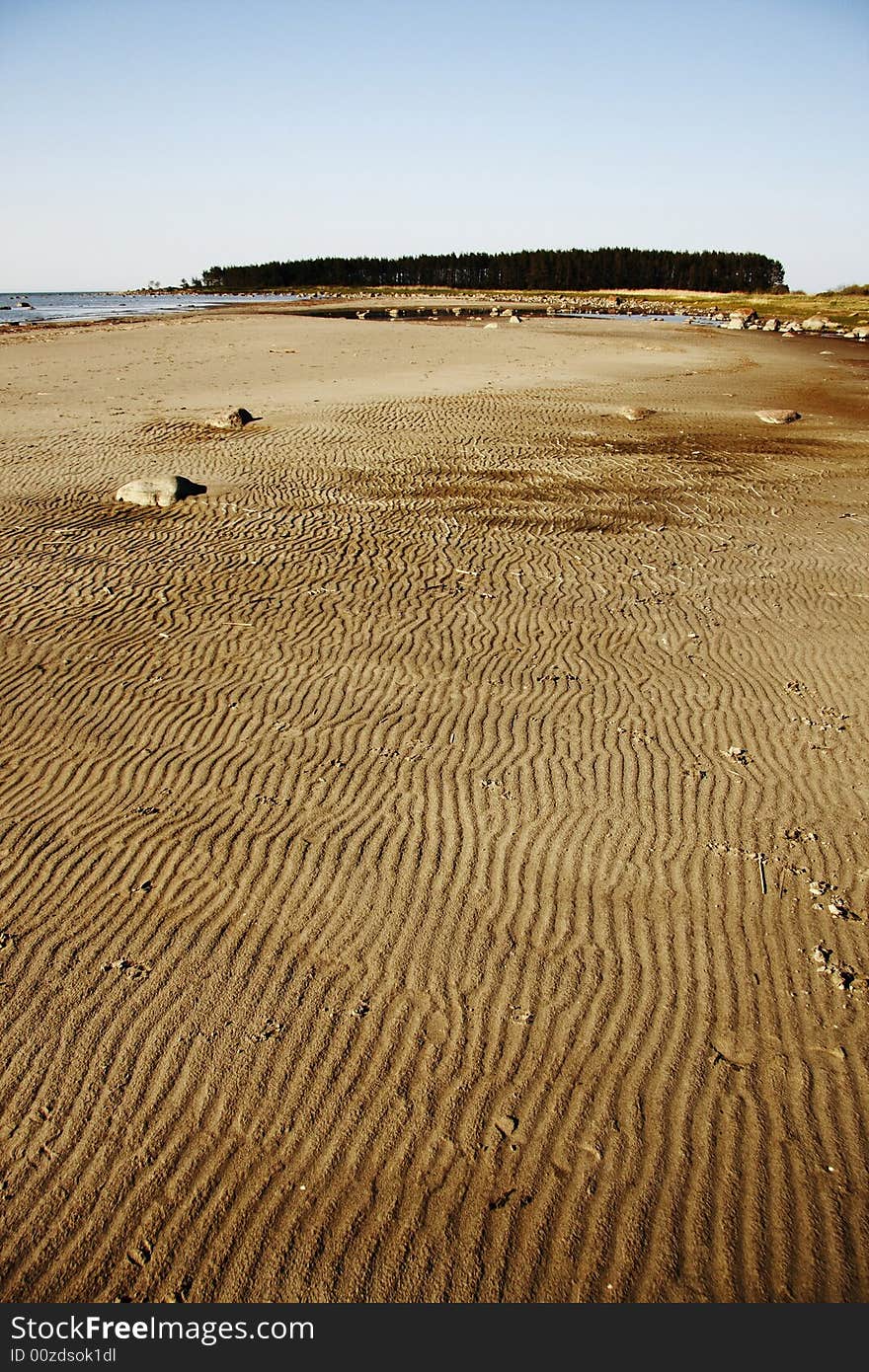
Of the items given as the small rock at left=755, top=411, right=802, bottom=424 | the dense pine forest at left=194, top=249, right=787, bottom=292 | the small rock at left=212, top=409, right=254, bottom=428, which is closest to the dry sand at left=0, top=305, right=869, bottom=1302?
the small rock at left=212, top=409, right=254, bottom=428

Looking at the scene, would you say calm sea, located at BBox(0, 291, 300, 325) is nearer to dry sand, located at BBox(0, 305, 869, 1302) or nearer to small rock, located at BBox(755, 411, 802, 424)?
small rock, located at BBox(755, 411, 802, 424)

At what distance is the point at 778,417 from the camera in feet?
74.3

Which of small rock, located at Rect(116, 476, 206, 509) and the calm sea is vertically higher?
the calm sea

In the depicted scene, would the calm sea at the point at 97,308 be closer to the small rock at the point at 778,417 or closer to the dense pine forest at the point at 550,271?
the dense pine forest at the point at 550,271

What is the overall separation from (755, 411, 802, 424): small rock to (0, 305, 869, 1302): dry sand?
33.8 ft

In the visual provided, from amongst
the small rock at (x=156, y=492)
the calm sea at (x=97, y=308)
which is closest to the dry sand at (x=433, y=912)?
the small rock at (x=156, y=492)

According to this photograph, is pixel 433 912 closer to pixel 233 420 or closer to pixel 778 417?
pixel 233 420

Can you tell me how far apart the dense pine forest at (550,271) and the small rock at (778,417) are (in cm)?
10791

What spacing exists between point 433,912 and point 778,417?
70.8ft

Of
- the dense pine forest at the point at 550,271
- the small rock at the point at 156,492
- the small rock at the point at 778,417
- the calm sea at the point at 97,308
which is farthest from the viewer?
the dense pine forest at the point at 550,271

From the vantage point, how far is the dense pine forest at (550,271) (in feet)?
380

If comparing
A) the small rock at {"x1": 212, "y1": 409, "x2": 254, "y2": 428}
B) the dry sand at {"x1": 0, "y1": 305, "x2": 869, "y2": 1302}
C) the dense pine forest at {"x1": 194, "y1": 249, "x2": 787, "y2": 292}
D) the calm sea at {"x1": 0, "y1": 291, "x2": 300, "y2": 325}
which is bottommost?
the dry sand at {"x1": 0, "y1": 305, "x2": 869, "y2": 1302}

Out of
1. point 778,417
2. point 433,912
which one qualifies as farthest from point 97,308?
point 433,912

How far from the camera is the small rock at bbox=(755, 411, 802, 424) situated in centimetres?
2255
